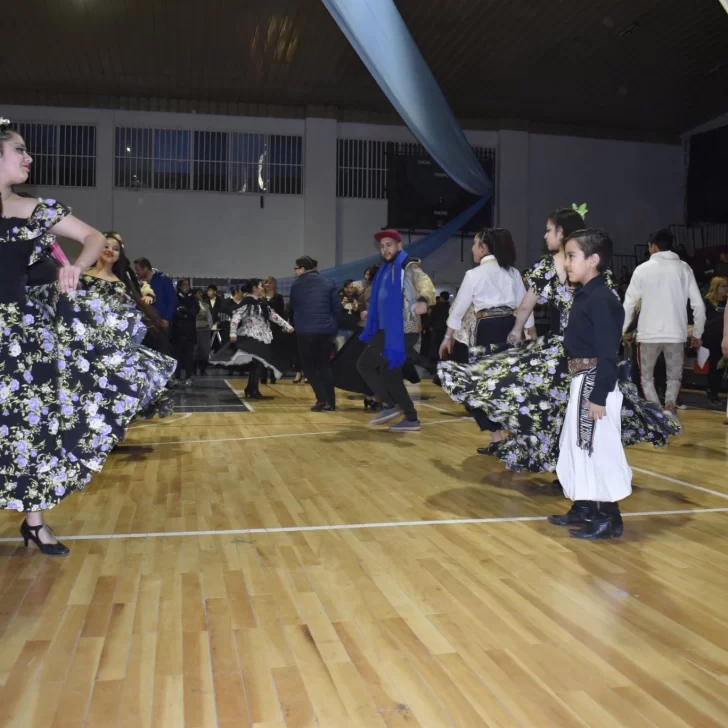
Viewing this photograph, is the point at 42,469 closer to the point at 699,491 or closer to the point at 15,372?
the point at 15,372

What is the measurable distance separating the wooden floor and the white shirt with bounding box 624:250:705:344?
7.21 ft

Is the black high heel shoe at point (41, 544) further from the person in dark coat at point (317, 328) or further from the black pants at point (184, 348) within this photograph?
the black pants at point (184, 348)

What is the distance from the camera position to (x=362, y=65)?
13.9m

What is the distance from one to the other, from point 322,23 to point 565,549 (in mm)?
10659

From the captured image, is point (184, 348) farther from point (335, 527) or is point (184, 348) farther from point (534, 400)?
point (335, 527)

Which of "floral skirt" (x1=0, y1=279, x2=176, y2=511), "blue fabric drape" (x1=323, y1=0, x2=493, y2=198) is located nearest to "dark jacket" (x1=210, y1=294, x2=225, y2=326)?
"blue fabric drape" (x1=323, y1=0, x2=493, y2=198)

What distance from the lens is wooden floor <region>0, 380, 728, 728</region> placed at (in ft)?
5.83

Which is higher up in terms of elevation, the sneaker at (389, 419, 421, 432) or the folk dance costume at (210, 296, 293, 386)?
the folk dance costume at (210, 296, 293, 386)

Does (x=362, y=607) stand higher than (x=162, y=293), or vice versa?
(x=162, y=293)

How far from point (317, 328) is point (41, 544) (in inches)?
196

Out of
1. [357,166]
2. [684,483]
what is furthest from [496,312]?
[357,166]

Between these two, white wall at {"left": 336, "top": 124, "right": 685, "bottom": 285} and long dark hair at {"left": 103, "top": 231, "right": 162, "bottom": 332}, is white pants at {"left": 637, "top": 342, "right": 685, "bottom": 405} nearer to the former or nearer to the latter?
long dark hair at {"left": 103, "top": 231, "right": 162, "bottom": 332}

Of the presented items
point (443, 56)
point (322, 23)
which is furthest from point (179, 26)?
point (443, 56)

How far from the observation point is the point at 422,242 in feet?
48.3
